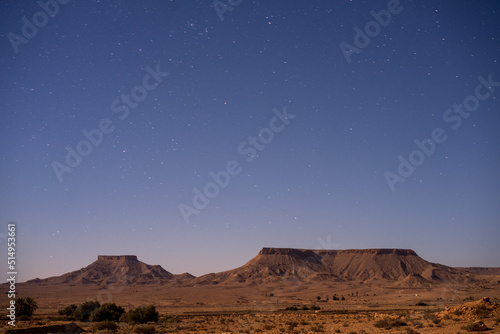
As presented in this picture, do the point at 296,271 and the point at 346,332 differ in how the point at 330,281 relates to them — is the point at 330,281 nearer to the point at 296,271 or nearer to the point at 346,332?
the point at 296,271

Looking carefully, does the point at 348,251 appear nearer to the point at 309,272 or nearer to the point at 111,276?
the point at 309,272

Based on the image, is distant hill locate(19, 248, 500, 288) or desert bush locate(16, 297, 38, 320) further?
distant hill locate(19, 248, 500, 288)

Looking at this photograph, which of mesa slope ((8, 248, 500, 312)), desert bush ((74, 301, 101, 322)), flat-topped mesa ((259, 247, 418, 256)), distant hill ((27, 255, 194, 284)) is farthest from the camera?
flat-topped mesa ((259, 247, 418, 256))

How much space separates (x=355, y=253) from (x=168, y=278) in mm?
96700

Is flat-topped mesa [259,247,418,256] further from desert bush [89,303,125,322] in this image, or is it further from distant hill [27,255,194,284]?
desert bush [89,303,125,322]

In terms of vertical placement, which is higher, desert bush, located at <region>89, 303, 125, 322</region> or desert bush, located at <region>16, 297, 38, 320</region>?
desert bush, located at <region>16, 297, 38, 320</region>

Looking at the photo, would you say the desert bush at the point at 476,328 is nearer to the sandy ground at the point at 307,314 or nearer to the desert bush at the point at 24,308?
the sandy ground at the point at 307,314

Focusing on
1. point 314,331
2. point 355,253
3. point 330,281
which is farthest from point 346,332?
point 355,253

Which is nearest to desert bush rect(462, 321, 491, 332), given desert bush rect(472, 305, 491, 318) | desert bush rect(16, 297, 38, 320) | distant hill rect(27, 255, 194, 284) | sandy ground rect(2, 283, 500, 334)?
sandy ground rect(2, 283, 500, 334)

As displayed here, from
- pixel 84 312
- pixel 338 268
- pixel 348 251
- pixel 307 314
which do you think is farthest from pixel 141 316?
pixel 348 251

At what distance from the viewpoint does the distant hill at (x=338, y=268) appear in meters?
156

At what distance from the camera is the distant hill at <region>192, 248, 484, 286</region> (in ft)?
510

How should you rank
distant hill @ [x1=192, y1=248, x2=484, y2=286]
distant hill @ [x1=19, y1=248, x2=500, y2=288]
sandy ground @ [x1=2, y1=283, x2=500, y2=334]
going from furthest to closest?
distant hill @ [x1=192, y1=248, x2=484, y2=286], distant hill @ [x1=19, y1=248, x2=500, y2=288], sandy ground @ [x1=2, y1=283, x2=500, y2=334]

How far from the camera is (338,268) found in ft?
579
